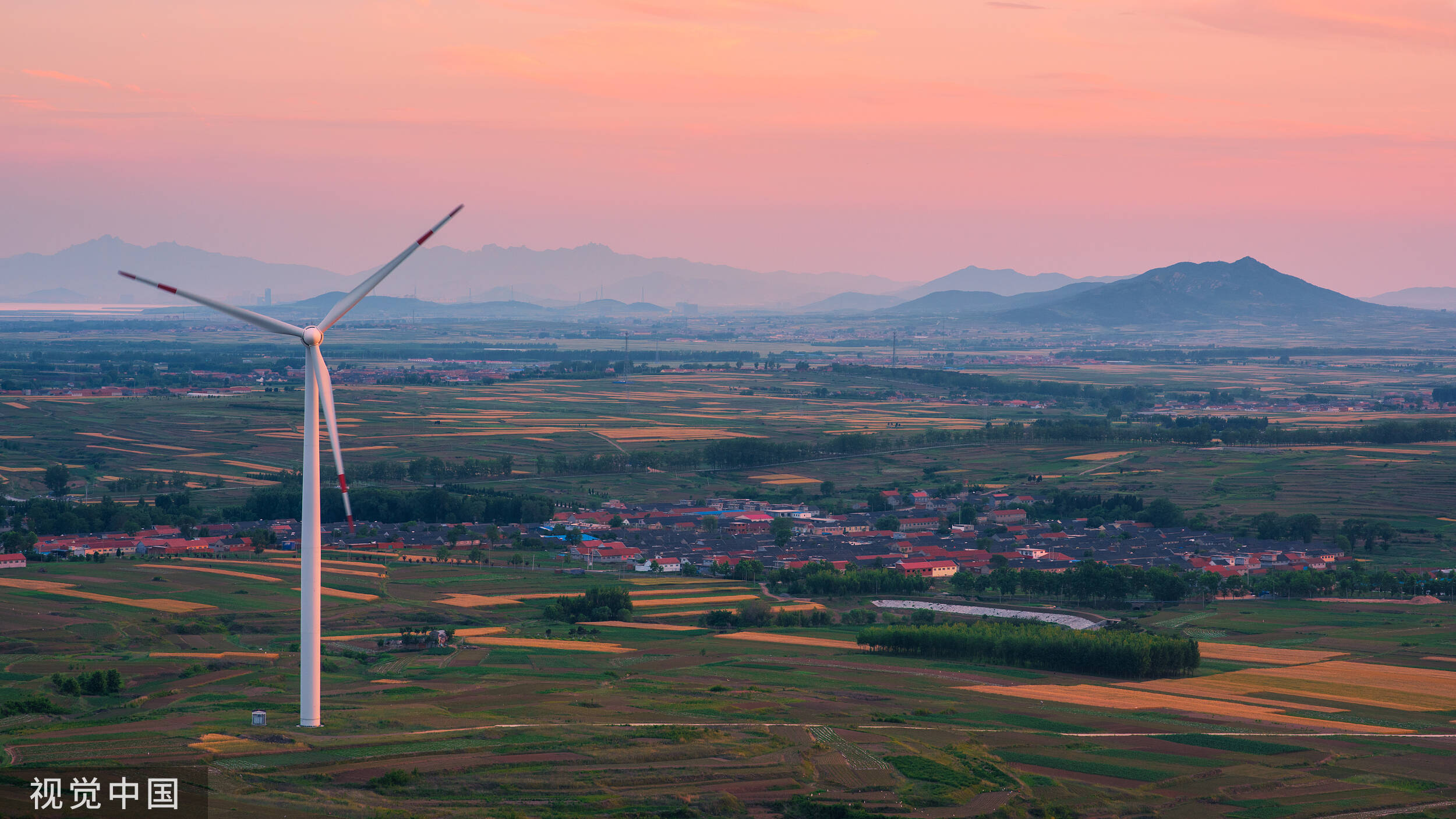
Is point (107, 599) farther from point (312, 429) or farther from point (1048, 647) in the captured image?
point (1048, 647)

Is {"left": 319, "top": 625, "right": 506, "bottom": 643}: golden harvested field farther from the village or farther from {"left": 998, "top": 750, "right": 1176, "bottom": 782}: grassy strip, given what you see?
{"left": 998, "top": 750, "right": 1176, "bottom": 782}: grassy strip

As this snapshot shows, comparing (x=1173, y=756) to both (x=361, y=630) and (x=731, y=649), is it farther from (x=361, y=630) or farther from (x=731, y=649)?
(x=361, y=630)

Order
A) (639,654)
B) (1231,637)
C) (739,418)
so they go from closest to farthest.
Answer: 1. (639,654)
2. (1231,637)
3. (739,418)

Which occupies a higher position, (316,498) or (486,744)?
(316,498)

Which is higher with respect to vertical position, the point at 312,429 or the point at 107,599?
the point at 312,429

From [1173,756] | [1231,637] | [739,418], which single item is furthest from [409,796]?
[739,418]

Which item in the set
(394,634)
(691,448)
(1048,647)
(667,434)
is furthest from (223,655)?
(667,434)

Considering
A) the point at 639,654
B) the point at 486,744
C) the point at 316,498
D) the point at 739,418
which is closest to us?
the point at 316,498

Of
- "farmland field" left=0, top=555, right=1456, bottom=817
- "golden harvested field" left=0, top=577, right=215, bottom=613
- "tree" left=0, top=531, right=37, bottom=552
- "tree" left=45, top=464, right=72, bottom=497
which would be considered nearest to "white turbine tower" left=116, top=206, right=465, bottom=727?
"farmland field" left=0, top=555, right=1456, bottom=817

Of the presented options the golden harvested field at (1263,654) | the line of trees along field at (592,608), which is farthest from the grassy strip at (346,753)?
the golden harvested field at (1263,654)
